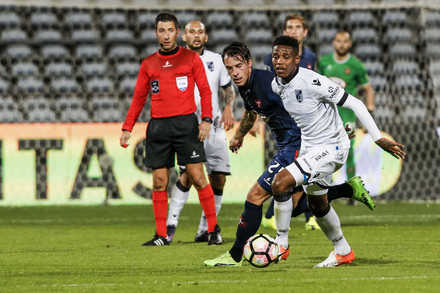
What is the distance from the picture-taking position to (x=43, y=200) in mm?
11586

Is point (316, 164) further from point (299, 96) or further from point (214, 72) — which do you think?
point (214, 72)

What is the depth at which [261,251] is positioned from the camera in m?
5.36

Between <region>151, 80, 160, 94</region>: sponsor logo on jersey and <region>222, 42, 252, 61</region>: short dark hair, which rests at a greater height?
<region>222, 42, 252, 61</region>: short dark hair

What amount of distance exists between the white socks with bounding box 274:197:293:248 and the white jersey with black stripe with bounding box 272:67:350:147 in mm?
458

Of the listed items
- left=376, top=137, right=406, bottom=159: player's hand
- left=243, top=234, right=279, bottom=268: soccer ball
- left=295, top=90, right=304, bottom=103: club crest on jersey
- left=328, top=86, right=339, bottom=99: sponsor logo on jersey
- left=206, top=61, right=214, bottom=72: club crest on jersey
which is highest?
left=206, top=61, right=214, bottom=72: club crest on jersey

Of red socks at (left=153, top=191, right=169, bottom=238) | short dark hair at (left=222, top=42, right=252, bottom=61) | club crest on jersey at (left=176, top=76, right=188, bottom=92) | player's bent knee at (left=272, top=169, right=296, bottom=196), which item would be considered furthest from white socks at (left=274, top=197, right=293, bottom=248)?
club crest on jersey at (left=176, top=76, right=188, bottom=92)

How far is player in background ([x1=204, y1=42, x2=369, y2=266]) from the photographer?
5738mm

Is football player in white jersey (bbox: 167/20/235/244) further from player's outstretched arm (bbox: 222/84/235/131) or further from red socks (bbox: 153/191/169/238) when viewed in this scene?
red socks (bbox: 153/191/169/238)

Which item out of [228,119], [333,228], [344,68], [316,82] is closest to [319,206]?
[333,228]

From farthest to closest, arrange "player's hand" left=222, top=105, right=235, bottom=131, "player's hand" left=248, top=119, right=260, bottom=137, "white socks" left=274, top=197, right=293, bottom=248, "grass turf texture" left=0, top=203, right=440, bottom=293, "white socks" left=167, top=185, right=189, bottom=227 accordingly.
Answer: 1. "white socks" left=167, top=185, right=189, bottom=227
2. "player's hand" left=222, top=105, right=235, bottom=131
3. "player's hand" left=248, top=119, right=260, bottom=137
4. "white socks" left=274, top=197, right=293, bottom=248
5. "grass turf texture" left=0, top=203, right=440, bottom=293

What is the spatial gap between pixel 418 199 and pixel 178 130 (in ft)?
19.0

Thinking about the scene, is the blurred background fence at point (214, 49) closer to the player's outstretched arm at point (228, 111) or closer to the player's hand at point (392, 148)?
the player's outstretched arm at point (228, 111)

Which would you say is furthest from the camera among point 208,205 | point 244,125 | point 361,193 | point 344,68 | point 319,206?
point 344,68

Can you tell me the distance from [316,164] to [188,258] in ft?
4.04
